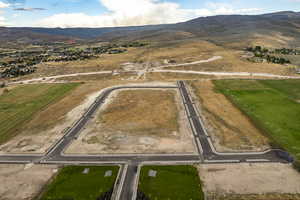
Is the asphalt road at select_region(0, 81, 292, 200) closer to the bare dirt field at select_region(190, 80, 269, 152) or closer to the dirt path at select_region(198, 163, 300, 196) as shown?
the dirt path at select_region(198, 163, 300, 196)

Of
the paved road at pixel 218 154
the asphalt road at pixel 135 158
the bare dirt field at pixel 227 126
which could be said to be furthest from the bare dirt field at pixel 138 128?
the bare dirt field at pixel 227 126

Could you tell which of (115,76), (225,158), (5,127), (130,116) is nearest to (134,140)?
(130,116)

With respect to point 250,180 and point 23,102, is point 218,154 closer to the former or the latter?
point 250,180


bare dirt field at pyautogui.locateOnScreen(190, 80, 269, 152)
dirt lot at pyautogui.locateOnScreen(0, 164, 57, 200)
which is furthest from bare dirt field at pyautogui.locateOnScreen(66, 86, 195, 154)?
dirt lot at pyautogui.locateOnScreen(0, 164, 57, 200)

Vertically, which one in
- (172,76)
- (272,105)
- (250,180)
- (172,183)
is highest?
(172,76)

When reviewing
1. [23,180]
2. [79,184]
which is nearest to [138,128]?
[79,184]

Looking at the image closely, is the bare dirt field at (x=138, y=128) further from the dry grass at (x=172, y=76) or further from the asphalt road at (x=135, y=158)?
the dry grass at (x=172, y=76)
